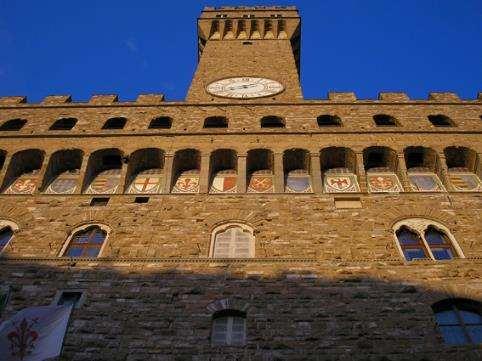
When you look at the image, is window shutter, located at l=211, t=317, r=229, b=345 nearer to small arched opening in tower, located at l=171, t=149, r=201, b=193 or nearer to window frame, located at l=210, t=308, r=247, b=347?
window frame, located at l=210, t=308, r=247, b=347

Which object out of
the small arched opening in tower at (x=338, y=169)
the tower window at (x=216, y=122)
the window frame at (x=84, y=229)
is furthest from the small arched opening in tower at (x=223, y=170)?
the window frame at (x=84, y=229)

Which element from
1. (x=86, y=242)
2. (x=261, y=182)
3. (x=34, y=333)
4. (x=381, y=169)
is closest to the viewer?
(x=34, y=333)

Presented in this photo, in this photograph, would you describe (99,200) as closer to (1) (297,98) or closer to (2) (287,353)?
(2) (287,353)

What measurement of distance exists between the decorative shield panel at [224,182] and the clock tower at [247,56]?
3.38 m

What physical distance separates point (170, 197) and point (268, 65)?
31.6ft

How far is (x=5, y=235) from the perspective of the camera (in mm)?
11734

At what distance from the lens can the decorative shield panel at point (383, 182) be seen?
42.4ft

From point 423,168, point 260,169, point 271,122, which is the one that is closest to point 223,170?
point 260,169

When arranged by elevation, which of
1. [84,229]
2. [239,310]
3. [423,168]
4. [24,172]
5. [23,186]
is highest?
[423,168]

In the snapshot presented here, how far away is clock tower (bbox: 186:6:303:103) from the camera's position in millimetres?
17953

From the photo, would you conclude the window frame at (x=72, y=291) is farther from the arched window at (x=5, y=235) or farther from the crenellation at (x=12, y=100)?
the crenellation at (x=12, y=100)

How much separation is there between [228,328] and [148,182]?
17.3 feet

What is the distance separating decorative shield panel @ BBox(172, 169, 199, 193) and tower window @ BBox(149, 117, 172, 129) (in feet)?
7.07

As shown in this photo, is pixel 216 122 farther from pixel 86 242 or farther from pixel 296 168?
pixel 86 242
